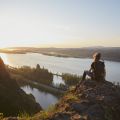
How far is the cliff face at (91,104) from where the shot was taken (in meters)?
8.13

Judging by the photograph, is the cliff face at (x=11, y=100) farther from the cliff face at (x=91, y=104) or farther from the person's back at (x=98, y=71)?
the cliff face at (x=91, y=104)

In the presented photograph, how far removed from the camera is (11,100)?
4403 centimetres

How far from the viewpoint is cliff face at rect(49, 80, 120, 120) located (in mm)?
8133

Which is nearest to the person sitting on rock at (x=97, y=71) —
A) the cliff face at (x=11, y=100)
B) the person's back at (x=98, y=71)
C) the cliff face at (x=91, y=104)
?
the person's back at (x=98, y=71)

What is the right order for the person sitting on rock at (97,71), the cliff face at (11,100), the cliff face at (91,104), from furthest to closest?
1. the cliff face at (11,100)
2. the person sitting on rock at (97,71)
3. the cliff face at (91,104)

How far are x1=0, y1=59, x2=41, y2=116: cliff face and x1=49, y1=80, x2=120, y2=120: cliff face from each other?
28.7 metres

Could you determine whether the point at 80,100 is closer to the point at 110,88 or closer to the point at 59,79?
the point at 110,88

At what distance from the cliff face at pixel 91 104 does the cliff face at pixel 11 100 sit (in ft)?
94.3

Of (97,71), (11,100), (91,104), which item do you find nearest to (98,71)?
(97,71)

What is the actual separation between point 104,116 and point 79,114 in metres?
0.71

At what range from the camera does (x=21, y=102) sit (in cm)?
4550

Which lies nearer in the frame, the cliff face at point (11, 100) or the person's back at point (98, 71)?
the person's back at point (98, 71)

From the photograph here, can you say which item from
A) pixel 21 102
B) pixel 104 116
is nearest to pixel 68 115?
pixel 104 116

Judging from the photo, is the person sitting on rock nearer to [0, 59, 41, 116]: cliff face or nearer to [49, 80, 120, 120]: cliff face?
[49, 80, 120, 120]: cliff face
